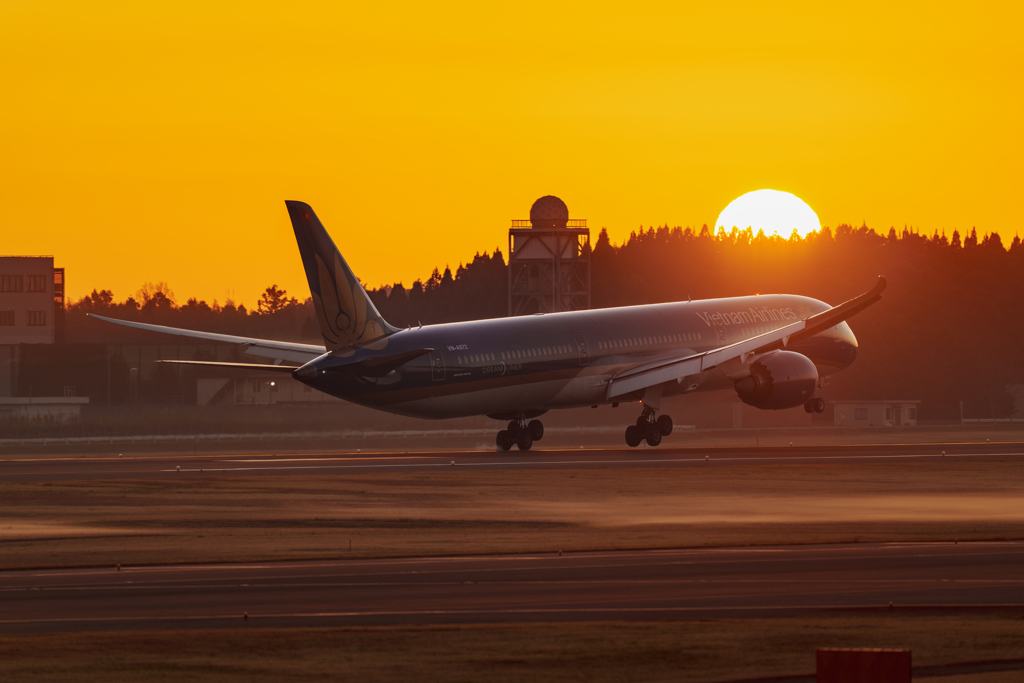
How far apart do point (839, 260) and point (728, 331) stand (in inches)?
4789

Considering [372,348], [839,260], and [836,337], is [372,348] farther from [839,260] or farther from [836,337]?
[839,260]

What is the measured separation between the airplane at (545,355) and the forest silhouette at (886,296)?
4842 cm

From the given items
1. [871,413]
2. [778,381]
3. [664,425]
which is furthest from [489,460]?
[871,413]

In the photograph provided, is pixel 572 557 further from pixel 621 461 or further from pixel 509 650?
pixel 621 461

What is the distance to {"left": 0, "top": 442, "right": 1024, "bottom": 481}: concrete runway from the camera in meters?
45.9

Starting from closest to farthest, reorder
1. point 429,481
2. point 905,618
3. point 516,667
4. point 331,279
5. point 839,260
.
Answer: point 516,667
point 905,618
point 429,481
point 331,279
point 839,260

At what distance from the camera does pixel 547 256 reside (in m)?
110

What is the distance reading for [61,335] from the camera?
474 ft

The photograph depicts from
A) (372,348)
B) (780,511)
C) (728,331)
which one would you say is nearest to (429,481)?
(372,348)

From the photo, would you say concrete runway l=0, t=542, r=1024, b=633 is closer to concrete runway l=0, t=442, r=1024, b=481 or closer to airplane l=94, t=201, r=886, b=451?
concrete runway l=0, t=442, r=1024, b=481

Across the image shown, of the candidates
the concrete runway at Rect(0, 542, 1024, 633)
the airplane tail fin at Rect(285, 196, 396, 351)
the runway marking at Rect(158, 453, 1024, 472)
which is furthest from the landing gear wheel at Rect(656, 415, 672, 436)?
the concrete runway at Rect(0, 542, 1024, 633)

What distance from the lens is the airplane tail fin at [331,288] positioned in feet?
156

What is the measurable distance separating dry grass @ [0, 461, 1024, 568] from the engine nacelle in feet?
42.2

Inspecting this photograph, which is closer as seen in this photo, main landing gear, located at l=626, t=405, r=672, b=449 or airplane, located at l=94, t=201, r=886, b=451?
airplane, located at l=94, t=201, r=886, b=451
